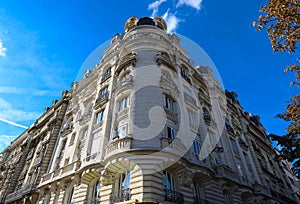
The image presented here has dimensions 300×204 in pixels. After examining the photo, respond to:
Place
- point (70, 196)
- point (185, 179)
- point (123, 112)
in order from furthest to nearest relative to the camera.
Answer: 1. point (70, 196)
2. point (123, 112)
3. point (185, 179)

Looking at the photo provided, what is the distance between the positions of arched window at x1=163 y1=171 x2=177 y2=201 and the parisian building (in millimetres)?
62

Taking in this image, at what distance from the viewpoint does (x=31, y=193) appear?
1866 centimetres

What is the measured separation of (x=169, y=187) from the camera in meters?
11.4

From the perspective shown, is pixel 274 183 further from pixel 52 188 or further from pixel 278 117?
pixel 52 188

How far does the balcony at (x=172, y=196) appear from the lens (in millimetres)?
10547

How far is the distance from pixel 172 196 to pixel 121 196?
2992 mm

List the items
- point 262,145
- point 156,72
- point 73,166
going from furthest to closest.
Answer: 1. point 262,145
2. point 156,72
3. point 73,166

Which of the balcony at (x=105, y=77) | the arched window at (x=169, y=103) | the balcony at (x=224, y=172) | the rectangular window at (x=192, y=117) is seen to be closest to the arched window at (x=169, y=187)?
the balcony at (x=224, y=172)

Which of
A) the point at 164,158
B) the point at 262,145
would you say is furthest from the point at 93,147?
the point at 262,145

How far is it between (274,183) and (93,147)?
26008mm

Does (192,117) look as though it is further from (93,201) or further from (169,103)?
(93,201)

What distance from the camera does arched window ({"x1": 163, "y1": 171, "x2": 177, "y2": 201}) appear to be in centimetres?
1064

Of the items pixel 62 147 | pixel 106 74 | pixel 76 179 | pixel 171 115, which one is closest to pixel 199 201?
pixel 171 115

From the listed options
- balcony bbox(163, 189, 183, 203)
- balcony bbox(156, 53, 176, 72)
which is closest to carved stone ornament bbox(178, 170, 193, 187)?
balcony bbox(163, 189, 183, 203)
